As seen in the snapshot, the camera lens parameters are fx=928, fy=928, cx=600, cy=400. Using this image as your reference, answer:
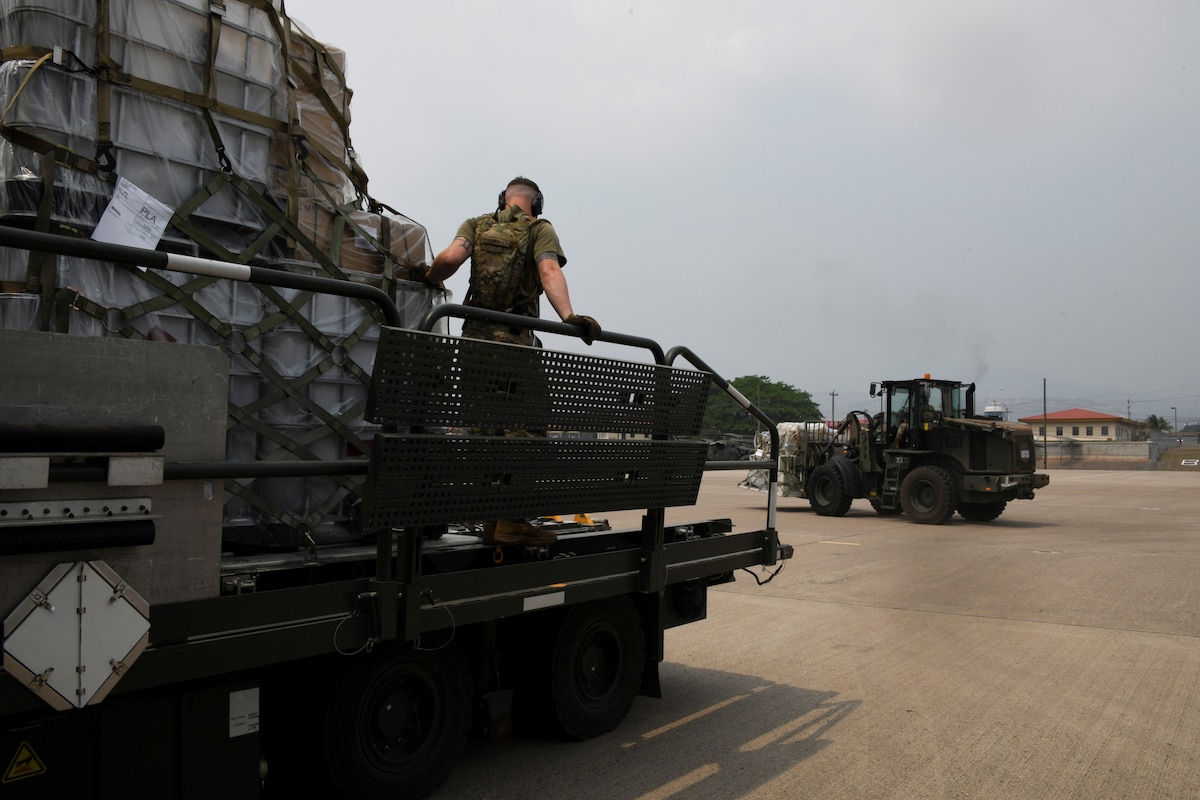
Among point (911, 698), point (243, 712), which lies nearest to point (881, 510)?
point (911, 698)

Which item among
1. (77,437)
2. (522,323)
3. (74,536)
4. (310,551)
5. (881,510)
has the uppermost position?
(522,323)

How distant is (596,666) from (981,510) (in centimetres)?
1506

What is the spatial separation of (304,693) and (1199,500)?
25.2 metres

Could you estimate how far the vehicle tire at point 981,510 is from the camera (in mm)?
17797

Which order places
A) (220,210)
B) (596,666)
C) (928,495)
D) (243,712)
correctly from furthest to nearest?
(928,495)
(596,666)
(220,210)
(243,712)

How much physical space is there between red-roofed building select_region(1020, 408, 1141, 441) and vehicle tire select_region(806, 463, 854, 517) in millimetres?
83580

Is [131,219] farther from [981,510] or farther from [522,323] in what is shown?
[981,510]

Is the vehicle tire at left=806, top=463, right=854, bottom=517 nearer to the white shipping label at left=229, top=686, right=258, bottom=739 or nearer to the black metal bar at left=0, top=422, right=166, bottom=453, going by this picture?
the white shipping label at left=229, top=686, right=258, bottom=739

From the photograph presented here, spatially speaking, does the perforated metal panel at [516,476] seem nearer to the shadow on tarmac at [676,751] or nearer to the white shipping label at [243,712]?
the white shipping label at [243,712]

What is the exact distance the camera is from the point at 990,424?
1767cm

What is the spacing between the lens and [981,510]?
1795 cm

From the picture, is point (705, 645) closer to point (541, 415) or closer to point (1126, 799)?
point (1126, 799)

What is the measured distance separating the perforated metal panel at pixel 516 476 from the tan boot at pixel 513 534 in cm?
32

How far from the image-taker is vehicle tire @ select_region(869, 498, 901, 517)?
19200 mm
